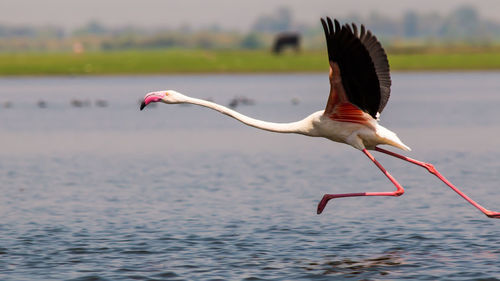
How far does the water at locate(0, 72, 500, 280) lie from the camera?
11.4 meters

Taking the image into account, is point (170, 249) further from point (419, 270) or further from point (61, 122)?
point (61, 122)

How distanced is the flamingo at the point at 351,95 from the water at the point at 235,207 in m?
1.11

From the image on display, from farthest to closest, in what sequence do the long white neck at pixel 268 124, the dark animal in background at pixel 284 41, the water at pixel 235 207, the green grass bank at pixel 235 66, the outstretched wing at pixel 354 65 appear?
the dark animal in background at pixel 284 41, the green grass bank at pixel 235 66, the long white neck at pixel 268 124, the water at pixel 235 207, the outstretched wing at pixel 354 65

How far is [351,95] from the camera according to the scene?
1130cm

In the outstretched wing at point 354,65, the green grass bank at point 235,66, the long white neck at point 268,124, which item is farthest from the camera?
the green grass bank at point 235,66

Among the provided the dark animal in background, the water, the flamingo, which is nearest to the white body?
the flamingo

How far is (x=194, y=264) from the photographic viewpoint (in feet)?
37.7

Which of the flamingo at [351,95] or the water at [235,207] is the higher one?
the flamingo at [351,95]

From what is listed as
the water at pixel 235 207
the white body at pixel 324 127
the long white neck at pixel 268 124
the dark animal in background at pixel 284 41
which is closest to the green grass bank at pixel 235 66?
the dark animal in background at pixel 284 41

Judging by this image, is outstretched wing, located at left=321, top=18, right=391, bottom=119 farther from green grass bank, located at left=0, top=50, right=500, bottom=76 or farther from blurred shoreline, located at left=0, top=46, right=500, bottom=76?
green grass bank, located at left=0, top=50, right=500, bottom=76

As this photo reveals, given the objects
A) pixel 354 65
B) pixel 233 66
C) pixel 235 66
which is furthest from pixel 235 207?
pixel 233 66

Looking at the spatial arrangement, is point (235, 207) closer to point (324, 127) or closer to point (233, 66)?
point (324, 127)

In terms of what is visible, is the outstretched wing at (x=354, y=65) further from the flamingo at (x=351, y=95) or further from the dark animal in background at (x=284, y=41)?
the dark animal in background at (x=284, y=41)

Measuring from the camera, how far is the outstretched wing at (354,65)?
33.9 feet
